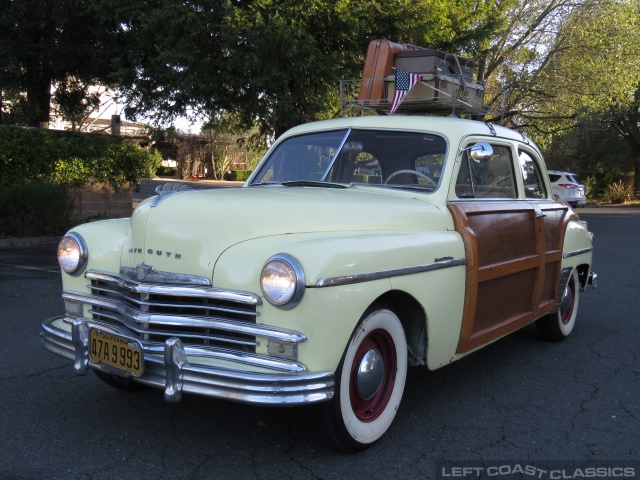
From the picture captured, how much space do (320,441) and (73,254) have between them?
1755 millimetres

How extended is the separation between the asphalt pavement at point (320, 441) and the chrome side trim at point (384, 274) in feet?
2.39

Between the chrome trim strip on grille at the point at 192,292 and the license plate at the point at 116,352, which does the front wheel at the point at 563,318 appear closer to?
the chrome trim strip on grille at the point at 192,292

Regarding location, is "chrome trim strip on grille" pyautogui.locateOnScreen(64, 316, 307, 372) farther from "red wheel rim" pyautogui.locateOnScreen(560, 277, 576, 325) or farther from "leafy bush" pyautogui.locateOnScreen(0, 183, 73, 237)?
"leafy bush" pyautogui.locateOnScreen(0, 183, 73, 237)

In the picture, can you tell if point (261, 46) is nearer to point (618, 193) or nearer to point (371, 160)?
point (371, 160)

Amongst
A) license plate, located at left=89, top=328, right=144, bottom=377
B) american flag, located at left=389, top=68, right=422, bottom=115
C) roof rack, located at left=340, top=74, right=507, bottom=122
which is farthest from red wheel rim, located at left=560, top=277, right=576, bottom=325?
license plate, located at left=89, top=328, right=144, bottom=377

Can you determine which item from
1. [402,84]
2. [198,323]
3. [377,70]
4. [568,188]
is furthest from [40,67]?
[568,188]

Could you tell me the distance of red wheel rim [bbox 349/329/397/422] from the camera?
3.29 meters

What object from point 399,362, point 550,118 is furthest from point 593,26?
point 399,362

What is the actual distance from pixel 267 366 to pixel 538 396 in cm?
228

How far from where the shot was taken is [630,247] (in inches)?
529

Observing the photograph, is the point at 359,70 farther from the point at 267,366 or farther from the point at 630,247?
the point at 267,366

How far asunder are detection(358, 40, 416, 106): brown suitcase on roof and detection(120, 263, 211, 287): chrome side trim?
3.17 meters

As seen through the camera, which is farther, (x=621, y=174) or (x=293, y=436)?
(x=621, y=174)

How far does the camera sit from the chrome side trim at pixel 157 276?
314 centimetres
